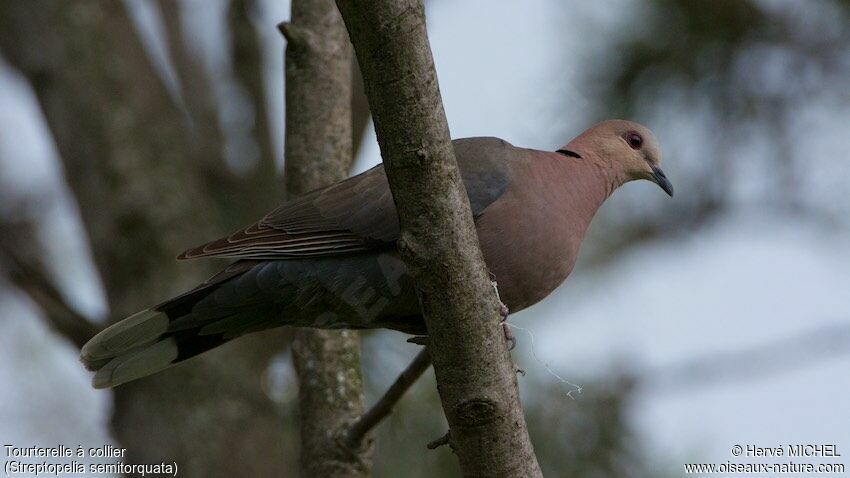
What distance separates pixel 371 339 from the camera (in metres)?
4.49

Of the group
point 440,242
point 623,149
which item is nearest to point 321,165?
point 623,149

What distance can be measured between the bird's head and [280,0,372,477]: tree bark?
827 mm

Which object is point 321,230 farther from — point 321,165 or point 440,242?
point 440,242

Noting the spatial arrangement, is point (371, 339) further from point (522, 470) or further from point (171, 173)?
point (522, 470)

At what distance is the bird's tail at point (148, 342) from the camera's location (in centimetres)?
313

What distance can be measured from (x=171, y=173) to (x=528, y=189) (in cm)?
201

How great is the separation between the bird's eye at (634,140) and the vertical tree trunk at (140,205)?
1.73 m

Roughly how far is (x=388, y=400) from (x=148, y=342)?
29.0 inches

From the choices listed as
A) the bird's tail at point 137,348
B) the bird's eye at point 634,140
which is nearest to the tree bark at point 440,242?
the bird's tail at point 137,348

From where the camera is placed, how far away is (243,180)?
5.26m

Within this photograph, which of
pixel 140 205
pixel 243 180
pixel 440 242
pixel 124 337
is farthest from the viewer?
pixel 243 180

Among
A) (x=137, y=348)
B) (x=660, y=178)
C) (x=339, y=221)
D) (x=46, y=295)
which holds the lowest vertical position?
(x=137, y=348)

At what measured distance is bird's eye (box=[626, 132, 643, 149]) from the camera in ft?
12.8

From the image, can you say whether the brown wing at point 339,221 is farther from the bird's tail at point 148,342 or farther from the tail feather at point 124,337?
the tail feather at point 124,337
